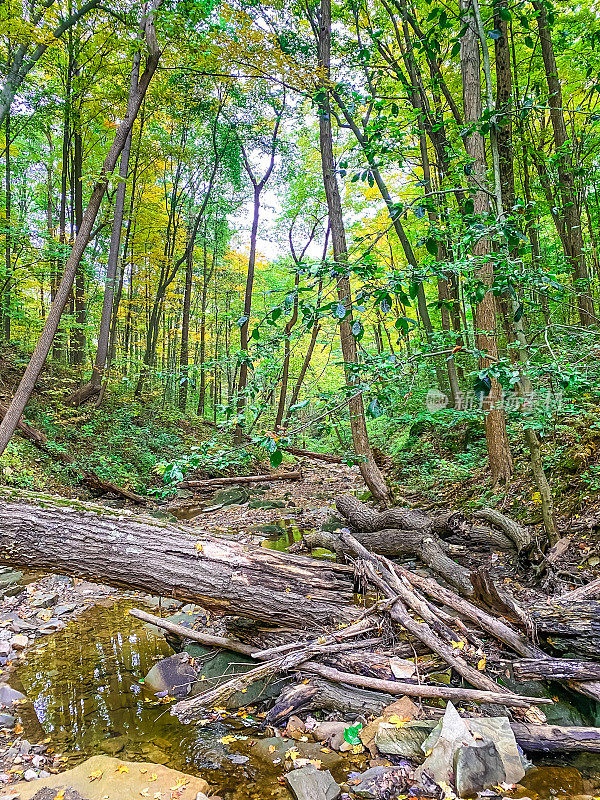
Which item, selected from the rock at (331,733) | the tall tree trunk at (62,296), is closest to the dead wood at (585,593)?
the rock at (331,733)

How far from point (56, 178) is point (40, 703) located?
72.3ft

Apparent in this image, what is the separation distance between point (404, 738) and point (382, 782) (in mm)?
300

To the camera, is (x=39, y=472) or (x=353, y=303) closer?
(x=353, y=303)

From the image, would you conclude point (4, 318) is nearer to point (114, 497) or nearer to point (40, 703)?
point (114, 497)

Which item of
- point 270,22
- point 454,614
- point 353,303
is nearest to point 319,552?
point 454,614

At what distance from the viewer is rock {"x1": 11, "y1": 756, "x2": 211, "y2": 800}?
262cm

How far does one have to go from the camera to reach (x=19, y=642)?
465 cm

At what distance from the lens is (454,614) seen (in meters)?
3.99

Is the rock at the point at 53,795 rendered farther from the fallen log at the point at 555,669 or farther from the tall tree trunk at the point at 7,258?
the tall tree trunk at the point at 7,258

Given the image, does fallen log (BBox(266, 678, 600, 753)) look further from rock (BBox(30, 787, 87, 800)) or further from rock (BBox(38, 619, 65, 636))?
rock (BBox(38, 619, 65, 636))

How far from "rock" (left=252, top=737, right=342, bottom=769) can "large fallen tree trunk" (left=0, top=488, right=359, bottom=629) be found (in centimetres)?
100

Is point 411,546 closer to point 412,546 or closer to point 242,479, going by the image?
point 412,546

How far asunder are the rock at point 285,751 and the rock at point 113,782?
435 millimetres

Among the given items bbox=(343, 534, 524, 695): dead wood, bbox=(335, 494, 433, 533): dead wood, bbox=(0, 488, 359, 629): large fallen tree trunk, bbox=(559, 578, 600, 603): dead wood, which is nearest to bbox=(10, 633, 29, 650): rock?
bbox=(0, 488, 359, 629): large fallen tree trunk
